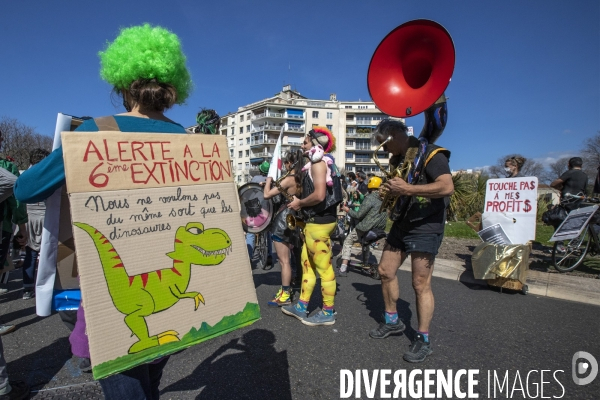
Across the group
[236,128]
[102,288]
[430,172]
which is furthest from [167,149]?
[236,128]

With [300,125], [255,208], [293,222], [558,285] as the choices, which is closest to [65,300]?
[293,222]

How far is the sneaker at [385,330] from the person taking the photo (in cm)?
303

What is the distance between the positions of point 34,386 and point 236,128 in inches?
3004

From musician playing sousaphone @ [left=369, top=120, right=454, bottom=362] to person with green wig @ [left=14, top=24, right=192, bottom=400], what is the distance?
67.5 inches

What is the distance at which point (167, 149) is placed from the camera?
4.01 feet

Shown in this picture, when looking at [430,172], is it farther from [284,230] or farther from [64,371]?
[64,371]

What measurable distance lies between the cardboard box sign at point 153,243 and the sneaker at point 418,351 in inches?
72.4

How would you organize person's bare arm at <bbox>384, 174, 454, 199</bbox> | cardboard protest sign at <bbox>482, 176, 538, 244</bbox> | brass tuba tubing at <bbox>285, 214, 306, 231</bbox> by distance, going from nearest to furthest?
person's bare arm at <bbox>384, 174, 454, 199</bbox> → brass tuba tubing at <bbox>285, 214, 306, 231</bbox> → cardboard protest sign at <bbox>482, 176, 538, 244</bbox>

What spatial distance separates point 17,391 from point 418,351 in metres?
2.83

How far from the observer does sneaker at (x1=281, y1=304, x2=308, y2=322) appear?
3428mm

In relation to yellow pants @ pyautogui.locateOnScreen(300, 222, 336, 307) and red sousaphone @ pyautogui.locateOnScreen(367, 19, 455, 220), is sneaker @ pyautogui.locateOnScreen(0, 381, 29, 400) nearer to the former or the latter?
yellow pants @ pyautogui.locateOnScreen(300, 222, 336, 307)

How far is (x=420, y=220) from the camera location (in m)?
2.69

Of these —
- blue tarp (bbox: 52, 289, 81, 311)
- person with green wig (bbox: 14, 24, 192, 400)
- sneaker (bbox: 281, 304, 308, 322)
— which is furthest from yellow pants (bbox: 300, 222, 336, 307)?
blue tarp (bbox: 52, 289, 81, 311)

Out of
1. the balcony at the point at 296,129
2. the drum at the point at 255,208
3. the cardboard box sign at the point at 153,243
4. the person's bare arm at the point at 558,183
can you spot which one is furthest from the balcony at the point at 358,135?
the cardboard box sign at the point at 153,243
